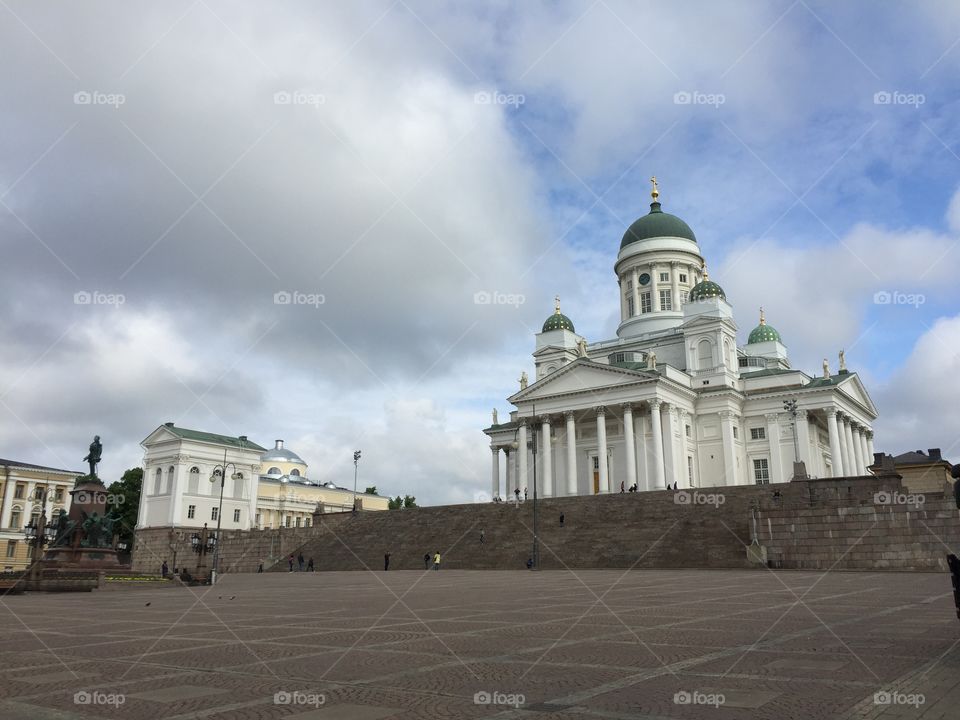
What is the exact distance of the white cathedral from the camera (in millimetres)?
59281

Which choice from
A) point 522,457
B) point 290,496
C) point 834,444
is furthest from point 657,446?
point 290,496

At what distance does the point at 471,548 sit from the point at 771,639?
33.2m

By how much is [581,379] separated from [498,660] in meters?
54.0

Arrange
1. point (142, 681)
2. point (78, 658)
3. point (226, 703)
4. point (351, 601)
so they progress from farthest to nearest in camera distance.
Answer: point (351, 601) → point (78, 658) → point (142, 681) → point (226, 703)

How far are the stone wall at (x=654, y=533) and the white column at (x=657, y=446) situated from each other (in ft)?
38.8

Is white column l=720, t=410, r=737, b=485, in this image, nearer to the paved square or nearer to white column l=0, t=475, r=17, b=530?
the paved square

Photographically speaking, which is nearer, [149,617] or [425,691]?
[425,691]

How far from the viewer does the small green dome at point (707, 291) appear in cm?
6631

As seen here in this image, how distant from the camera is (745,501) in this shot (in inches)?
1587

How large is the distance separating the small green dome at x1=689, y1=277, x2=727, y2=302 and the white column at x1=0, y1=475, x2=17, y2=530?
6769cm

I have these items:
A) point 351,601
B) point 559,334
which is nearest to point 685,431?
point 559,334

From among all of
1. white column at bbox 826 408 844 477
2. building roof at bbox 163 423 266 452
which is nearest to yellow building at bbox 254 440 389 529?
building roof at bbox 163 423 266 452

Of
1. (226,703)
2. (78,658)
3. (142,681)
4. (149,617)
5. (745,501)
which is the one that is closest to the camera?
(226,703)

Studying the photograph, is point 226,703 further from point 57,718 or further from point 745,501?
point 745,501
